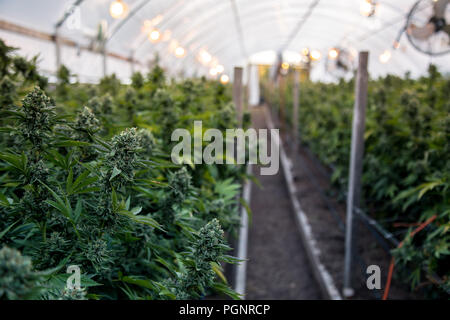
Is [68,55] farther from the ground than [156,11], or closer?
closer

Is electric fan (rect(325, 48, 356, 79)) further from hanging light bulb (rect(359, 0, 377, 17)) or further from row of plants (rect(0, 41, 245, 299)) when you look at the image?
row of plants (rect(0, 41, 245, 299))

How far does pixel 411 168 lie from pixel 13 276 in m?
3.30

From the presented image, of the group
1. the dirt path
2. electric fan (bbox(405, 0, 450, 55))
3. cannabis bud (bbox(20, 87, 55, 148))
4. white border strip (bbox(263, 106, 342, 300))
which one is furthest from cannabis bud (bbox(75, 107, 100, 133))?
electric fan (bbox(405, 0, 450, 55))

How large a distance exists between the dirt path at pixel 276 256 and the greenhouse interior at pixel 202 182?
0.03 meters

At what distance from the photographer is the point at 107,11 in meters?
11.7

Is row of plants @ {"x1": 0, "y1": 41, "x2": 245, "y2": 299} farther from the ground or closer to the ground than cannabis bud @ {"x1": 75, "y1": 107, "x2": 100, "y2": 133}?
closer to the ground

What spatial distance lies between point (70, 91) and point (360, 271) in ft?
11.3

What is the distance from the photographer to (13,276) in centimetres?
70

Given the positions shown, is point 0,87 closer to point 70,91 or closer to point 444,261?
point 70,91

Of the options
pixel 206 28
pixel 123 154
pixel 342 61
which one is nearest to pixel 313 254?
pixel 123 154

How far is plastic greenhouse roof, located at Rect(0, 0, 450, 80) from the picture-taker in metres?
9.60

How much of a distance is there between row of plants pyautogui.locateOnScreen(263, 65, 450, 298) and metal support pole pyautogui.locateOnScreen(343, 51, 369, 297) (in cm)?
31
